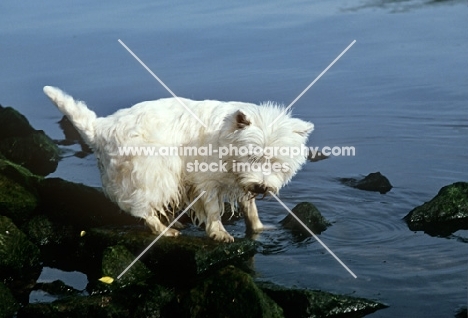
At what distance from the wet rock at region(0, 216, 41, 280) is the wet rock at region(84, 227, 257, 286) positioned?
608 mm

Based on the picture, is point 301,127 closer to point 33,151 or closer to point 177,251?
point 177,251

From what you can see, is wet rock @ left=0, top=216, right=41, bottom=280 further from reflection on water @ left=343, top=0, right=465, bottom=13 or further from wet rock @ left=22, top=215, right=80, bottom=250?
reflection on water @ left=343, top=0, right=465, bottom=13

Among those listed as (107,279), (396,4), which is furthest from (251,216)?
(396,4)

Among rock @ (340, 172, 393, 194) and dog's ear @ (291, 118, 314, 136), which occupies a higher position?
dog's ear @ (291, 118, 314, 136)

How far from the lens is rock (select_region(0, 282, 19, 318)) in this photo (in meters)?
8.58

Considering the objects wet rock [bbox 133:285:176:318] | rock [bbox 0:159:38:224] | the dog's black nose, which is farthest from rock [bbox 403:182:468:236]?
rock [bbox 0:159:38:224]

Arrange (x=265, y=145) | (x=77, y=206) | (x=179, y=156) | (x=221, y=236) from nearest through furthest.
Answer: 1. (x=265, y=145)
2. (x=179, y=156)
3. (x=221, y=236)
4. (x=77, y=206)

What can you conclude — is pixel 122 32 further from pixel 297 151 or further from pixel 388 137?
pixel 297 151

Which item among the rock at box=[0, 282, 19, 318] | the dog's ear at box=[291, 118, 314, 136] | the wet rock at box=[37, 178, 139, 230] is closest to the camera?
the rock at box=[0, 282, 19, 318]

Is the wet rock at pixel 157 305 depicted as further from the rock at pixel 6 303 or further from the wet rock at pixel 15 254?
the wet rock at pixel 15 254

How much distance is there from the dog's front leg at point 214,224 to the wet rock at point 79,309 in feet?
5.75

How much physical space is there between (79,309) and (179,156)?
2115mm

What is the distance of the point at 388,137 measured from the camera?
13766mm

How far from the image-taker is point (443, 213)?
10586 mm
